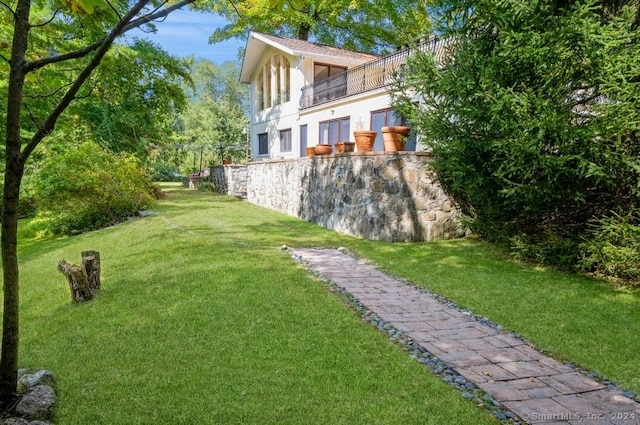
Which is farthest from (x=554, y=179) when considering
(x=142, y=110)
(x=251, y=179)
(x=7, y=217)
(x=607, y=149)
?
(x=142, y=110)

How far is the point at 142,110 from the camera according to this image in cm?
1775

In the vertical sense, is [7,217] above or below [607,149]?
below

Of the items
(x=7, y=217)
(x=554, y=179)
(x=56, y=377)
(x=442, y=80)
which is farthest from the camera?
(x=442, y=80)

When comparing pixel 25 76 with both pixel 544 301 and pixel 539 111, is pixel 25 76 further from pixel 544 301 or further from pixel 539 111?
pixel 539 111

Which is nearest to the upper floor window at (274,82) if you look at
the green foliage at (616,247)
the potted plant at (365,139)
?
the potted plant at (365,139)

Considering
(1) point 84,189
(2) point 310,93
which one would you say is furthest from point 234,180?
(1) point 84,189

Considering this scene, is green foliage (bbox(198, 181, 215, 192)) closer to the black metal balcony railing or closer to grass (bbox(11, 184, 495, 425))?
the black metal balcony railing

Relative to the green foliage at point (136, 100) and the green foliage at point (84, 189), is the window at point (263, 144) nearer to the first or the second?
the green foliage at point (136, 100)

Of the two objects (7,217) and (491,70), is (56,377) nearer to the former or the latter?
(7,217)

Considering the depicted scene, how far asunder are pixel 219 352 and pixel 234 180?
15.4m

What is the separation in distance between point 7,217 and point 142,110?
56.5ft

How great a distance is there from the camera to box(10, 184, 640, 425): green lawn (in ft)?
8.82

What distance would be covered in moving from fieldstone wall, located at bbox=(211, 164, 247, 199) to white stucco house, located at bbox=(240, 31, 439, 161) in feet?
7.58

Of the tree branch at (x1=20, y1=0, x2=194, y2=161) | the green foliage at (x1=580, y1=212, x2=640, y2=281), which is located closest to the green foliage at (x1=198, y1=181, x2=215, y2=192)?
the green foliage at (x1=580, y1=212, x2=640, y2=281)
